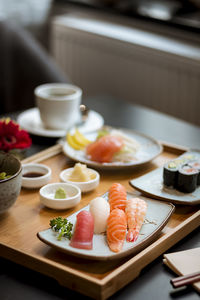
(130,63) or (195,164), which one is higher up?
(195,164)

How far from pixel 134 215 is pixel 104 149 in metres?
0.40

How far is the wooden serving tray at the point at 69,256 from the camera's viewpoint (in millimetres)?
1032

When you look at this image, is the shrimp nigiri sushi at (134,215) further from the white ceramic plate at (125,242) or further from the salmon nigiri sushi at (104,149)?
the salmon nigiri sushi at (104,149)

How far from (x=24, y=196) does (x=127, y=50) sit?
1805 mm

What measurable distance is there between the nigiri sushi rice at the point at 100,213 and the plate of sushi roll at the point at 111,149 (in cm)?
33

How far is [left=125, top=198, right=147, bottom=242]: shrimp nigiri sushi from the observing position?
3.78 ft

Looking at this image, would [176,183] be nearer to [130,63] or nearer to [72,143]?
[72,143]

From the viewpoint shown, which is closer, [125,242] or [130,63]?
[125,242]

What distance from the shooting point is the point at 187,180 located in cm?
136

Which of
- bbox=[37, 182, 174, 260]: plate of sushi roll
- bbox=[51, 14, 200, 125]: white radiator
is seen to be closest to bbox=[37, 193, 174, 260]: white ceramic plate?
bbox=[37, 182, 174, 260]: plate of sushi roll

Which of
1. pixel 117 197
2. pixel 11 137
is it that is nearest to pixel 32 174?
pixel 11 137

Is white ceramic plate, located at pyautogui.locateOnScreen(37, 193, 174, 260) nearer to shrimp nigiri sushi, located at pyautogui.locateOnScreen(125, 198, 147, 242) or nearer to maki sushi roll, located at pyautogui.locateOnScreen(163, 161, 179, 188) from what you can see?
shrimp nigiri sushi, located at pyautogui.locateOnScreen(125, 198, 147, 242)

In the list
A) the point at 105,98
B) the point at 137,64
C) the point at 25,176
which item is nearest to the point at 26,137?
the point at 25,176

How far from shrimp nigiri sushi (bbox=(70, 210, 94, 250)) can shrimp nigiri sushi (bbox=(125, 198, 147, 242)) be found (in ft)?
0.30
